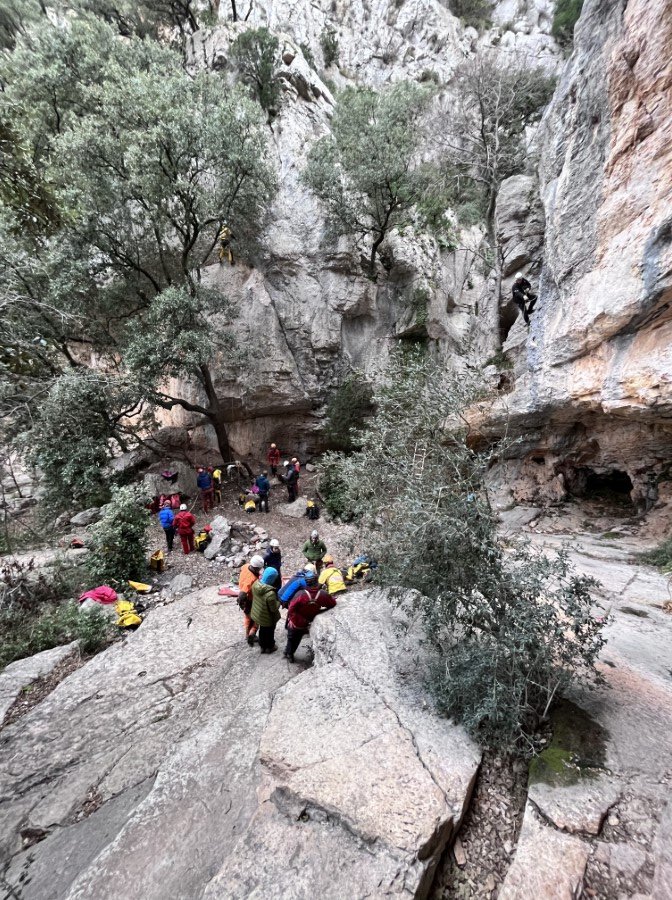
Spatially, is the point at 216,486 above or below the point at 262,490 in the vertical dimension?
above

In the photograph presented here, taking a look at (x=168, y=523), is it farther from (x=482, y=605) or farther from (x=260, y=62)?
(x=260, y=62)

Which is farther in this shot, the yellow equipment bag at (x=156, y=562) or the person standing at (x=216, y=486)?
the person standing at (x=216, y=486)

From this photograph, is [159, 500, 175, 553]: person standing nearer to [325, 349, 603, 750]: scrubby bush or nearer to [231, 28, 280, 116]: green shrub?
[325, 349, 603, 750]: scrubby bush

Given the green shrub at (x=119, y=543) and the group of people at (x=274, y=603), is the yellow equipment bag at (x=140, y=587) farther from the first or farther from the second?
the group of people at (x=274, y=603)

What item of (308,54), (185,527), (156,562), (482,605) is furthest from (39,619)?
(308,54)

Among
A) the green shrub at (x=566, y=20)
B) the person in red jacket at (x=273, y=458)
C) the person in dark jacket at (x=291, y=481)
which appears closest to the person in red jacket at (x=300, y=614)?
the person in dark jacket at (x=291, y=481)

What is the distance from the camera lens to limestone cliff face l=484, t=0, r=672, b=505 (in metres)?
7.15

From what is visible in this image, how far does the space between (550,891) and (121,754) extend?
5033mm

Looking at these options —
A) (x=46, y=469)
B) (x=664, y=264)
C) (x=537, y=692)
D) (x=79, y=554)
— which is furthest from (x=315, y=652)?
(x=46, y=469)

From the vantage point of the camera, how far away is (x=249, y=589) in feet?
22.4

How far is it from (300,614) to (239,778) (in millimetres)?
2382

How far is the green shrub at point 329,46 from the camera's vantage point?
27.1 meters

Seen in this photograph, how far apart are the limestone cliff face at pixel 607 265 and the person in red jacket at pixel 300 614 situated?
4582 millimetres

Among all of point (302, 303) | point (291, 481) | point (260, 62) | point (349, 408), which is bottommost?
point (291, 481)
